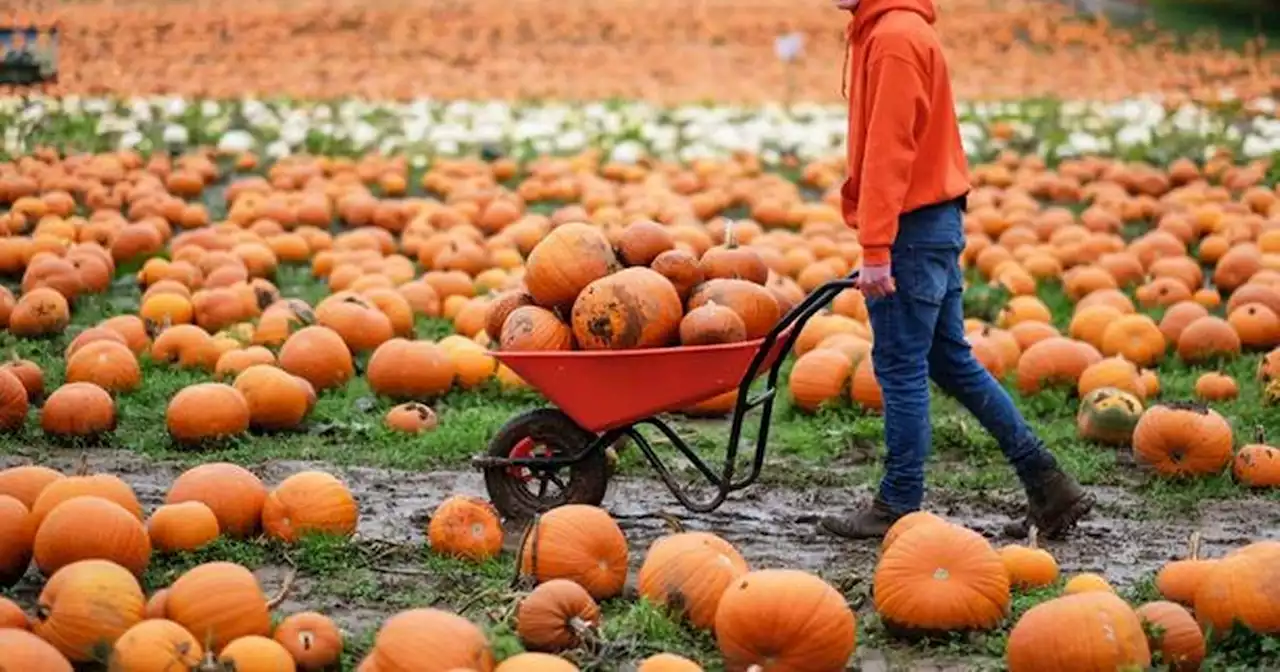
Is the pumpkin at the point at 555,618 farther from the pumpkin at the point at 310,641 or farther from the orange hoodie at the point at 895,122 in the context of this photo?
the orange hoodie at the point at 895,122

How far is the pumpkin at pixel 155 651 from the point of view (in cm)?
416

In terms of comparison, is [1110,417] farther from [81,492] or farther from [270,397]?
[81,492]

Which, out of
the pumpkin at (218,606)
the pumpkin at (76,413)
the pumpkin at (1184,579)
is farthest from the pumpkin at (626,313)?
the pumpkin at (76,413)

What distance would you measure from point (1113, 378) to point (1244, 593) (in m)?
3.12

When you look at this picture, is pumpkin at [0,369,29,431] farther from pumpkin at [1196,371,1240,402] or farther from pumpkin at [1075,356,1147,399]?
pumpkin at [1196,371,1240,402]

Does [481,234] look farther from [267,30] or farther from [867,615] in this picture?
[267,30]

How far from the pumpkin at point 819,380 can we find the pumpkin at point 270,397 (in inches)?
85.9

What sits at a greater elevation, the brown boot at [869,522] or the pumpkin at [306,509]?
the pumpkin at [306,509]

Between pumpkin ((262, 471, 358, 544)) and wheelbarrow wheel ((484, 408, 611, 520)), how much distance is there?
0.61 metres

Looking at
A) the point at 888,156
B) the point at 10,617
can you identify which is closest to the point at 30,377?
the point at 10,617

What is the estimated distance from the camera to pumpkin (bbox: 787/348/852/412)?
7.76m

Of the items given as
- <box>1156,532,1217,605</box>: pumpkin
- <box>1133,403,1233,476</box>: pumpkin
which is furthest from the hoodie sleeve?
<box>1133,403,1233,476</box>: pumpkin

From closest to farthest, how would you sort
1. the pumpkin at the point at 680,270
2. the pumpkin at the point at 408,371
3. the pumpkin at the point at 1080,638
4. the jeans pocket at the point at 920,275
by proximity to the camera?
the pumpkin at the point at 1080,638, the jeans pocket at the point at 920,275, the pumpkin at the point at 680,270, the pumpkin at the point at 408,371

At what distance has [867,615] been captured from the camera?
5.17m
